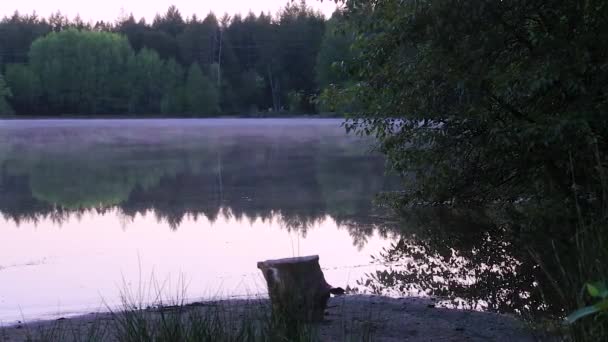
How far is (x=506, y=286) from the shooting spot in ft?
28.3

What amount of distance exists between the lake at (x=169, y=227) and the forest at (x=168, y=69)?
5811 centimetres

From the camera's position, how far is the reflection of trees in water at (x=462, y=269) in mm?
8227

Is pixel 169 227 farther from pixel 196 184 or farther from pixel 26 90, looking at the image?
pixel 26 90

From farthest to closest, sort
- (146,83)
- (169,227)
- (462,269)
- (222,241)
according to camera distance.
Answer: (146,83), (169,227), (222,241), (462,269)

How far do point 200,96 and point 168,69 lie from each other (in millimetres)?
9315

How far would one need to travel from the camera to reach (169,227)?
43.3 ft

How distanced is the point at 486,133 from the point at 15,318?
6085 millimetres

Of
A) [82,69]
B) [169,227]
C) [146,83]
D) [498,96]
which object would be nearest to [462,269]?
[498,96]

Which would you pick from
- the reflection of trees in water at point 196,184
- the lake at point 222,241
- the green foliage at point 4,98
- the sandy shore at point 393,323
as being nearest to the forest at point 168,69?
the green foliage at point 4,98

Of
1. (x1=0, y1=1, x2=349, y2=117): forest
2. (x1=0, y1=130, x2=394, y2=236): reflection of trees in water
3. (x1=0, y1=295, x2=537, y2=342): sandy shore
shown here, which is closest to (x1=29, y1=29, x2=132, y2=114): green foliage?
(x1=0, y1=1, x2=349, y2=117): forest

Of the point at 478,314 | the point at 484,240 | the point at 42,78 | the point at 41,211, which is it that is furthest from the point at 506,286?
the point at 42,78

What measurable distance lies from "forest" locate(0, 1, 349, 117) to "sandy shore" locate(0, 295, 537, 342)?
239ft

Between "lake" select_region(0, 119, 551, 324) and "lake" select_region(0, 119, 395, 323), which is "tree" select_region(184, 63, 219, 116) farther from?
"lake" select_region(0, 119, 551, 324)

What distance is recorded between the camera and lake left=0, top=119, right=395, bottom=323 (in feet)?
30.0
